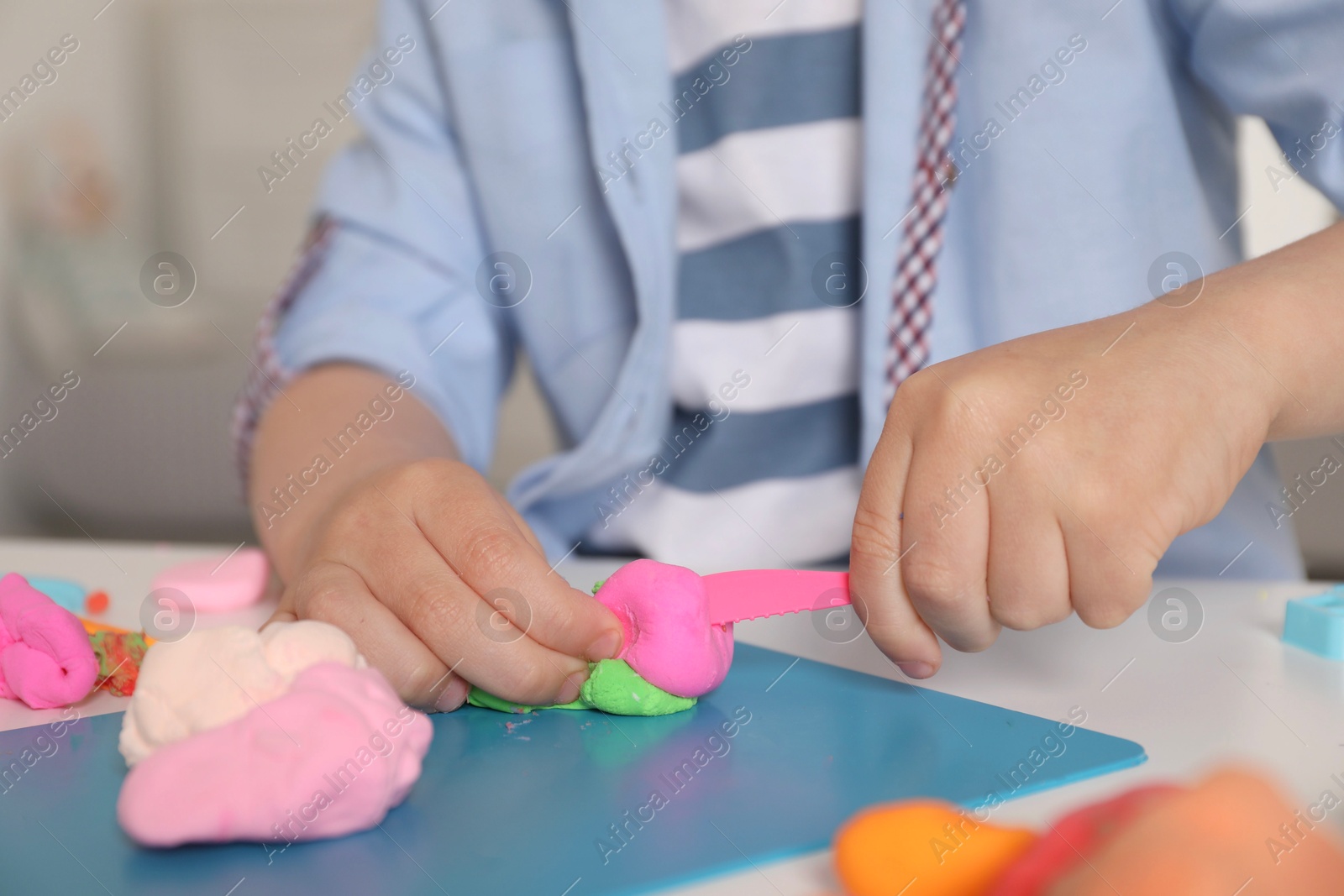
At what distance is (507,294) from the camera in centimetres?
119

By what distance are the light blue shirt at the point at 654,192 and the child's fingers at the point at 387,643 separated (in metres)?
0.41

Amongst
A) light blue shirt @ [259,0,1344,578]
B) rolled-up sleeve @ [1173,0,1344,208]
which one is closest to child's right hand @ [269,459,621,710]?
light blue shirt @ [259,0,1344,578]

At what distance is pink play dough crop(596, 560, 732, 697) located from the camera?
58 centimetres

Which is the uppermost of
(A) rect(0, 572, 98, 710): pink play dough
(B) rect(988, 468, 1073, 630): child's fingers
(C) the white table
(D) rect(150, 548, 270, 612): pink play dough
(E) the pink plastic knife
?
(A) rect(0, 572, 98, 710): pink play dough

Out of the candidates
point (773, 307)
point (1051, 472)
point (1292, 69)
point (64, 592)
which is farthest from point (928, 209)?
point (64, 592)

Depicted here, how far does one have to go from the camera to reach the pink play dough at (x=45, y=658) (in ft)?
1.94

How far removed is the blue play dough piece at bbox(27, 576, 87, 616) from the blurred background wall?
1.81 metres

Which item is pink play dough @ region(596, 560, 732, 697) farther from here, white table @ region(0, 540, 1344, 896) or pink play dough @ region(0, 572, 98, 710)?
pink play dough @ region(0, 572, 98, 710)

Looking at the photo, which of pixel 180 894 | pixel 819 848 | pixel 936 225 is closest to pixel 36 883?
pixel 180 894

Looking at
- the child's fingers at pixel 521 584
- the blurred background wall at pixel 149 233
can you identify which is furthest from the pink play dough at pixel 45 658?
the blurred background wall at pixel 149 233

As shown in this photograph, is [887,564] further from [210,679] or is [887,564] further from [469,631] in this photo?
[210,679]

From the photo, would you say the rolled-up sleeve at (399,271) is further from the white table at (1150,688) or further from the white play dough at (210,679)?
the white play dough at (210,679)

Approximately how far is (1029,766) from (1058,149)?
2.11ft

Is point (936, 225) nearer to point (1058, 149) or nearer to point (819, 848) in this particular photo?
point (1058, 149)
